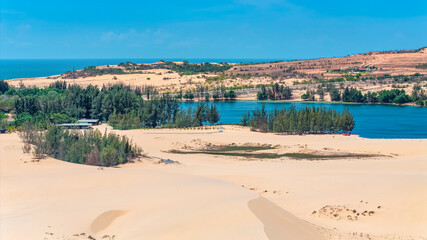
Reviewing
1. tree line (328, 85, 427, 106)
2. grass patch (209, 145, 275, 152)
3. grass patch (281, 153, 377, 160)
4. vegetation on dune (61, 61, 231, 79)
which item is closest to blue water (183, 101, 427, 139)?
tree line (328, 85, 427, 106)

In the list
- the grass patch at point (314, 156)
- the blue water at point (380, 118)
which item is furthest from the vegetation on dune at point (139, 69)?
the grass patch at point (314, 156)

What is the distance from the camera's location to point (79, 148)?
96.6 feet

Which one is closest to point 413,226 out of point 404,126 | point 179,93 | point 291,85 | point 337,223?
point 337,223

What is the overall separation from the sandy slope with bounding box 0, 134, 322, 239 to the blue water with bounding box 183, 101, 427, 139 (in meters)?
34.8

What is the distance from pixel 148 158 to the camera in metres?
32.6

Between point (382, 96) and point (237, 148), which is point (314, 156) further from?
point (382, 96)

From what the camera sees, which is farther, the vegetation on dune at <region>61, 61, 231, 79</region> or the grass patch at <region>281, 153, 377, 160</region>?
the vegetation on dune at <region>61, 61, 231, 79</region>

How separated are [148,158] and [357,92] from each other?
66.2 m

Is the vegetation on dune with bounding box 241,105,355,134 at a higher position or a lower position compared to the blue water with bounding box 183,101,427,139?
higher

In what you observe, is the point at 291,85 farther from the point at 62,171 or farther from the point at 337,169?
the point at 62,171

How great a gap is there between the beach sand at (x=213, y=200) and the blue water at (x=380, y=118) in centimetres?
2297

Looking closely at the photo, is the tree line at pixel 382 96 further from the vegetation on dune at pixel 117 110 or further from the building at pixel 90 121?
the building at pixel 90 121

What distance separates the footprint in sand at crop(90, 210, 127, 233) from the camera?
16127 millimetres

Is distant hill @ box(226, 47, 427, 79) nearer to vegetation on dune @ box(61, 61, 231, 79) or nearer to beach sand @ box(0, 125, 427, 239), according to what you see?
vegetation on dune @ box(61, 61, 231, 79)
